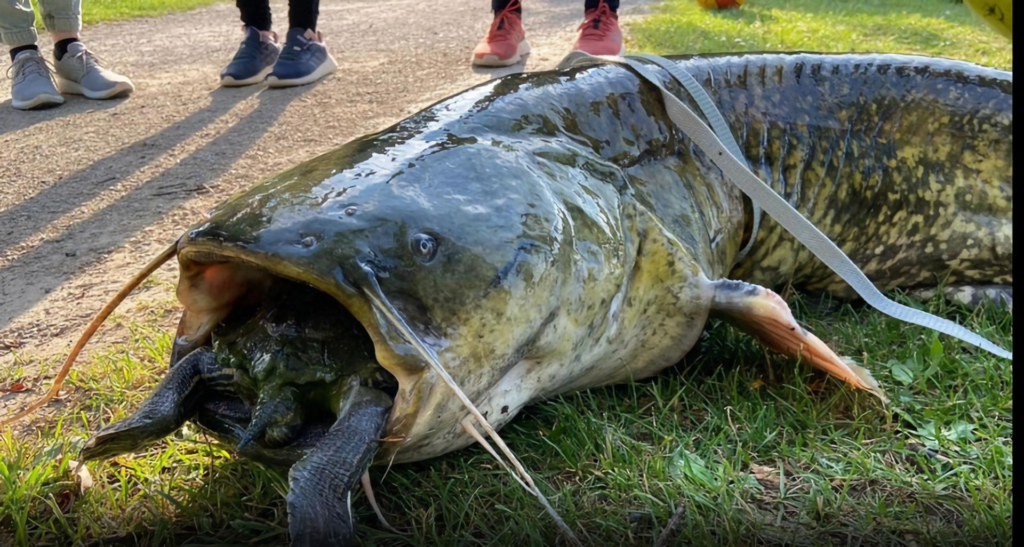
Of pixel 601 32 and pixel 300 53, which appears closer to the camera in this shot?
pixel 300 53

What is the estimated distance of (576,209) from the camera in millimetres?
1776

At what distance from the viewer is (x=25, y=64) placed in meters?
5.23

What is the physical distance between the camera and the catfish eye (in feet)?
4.92

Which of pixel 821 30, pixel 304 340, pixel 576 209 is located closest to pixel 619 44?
pixel 821 30

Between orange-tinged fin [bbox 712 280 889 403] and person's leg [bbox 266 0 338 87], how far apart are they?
14.0ft

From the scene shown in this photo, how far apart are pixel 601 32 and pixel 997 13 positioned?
506cm

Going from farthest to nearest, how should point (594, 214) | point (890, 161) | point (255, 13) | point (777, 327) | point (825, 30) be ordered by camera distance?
point (825, 30), point (255, 13), point (890, 161), point (777, 327), point (594, 214)

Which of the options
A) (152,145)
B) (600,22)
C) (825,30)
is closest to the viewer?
(152,145)

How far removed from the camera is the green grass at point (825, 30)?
6.93 m

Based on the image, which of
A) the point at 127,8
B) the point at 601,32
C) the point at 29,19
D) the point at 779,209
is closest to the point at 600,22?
the point at 601,32

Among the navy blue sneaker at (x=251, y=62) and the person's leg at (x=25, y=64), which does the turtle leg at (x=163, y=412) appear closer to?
the person's leg at (x=25, y=64)

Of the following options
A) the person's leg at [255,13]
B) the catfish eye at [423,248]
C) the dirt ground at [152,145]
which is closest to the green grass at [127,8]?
the dirt ground at [152,145]

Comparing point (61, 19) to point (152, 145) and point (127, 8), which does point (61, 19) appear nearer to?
point (152, 145)

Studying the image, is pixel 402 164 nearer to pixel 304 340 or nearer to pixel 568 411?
pixel 304 340
